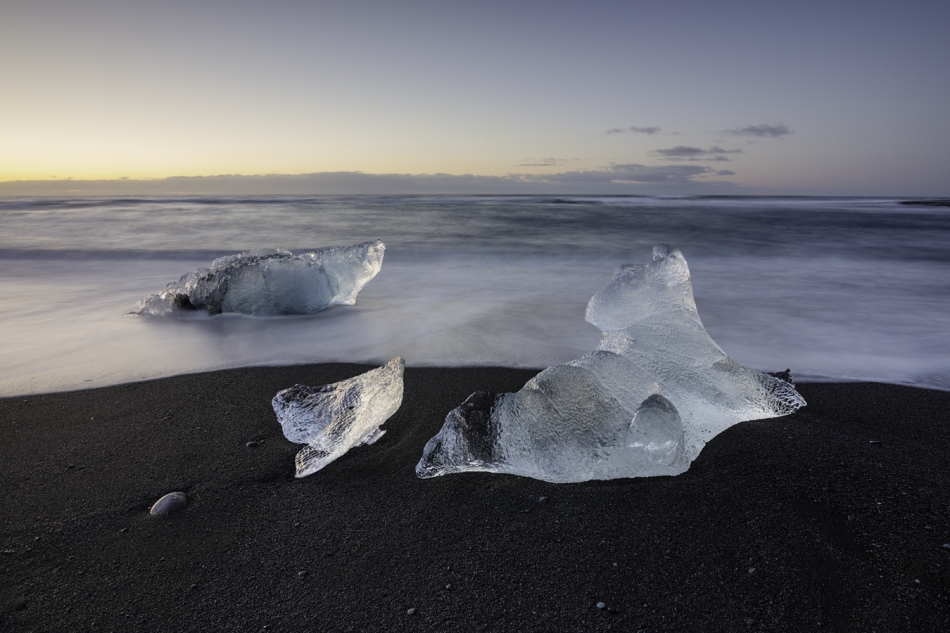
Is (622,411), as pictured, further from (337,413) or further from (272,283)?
(272,283)

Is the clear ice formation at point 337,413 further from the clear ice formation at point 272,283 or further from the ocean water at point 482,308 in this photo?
the clear ice formation at point 272,283

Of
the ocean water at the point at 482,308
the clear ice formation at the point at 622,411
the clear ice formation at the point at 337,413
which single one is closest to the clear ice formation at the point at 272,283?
the ocean water at the point at 482,308

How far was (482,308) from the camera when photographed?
16.1 feet

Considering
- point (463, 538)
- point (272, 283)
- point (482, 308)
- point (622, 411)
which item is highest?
point (272, 283)

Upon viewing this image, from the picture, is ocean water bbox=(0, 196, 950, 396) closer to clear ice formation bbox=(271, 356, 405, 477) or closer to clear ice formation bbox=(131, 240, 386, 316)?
clear ice formation bbox=(131, 240, 386, 316)

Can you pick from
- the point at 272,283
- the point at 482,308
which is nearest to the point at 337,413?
the point at 272,283

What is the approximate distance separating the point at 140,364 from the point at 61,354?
0.73 m

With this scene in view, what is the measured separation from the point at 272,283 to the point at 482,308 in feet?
5.82

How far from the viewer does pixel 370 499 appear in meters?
1.69

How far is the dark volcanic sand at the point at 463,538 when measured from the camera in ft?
4.08

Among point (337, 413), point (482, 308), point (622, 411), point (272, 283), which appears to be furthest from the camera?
point (482, 308)

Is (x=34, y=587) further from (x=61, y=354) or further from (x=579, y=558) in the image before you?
(x=61, y=354)

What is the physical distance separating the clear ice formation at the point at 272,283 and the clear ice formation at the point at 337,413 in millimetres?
2127

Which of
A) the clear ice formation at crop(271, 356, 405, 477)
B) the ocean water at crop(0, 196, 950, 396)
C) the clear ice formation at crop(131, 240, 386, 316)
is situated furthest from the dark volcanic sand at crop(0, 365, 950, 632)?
the clear ice formation at crop(131, 240, 386, 316)
